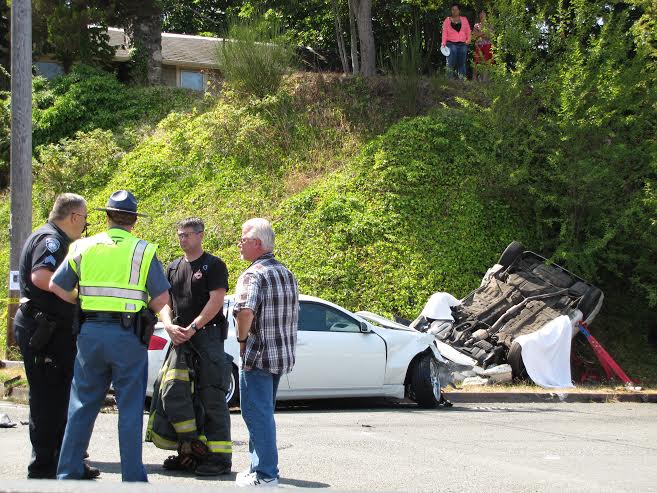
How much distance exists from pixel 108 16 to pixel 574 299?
49.8ft

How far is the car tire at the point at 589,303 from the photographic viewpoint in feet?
48.8

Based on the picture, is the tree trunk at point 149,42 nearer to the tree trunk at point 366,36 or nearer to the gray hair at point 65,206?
the tree trunk at point 366,36

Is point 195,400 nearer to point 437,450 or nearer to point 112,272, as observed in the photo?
point 112,272

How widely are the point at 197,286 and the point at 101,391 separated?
1479 mm

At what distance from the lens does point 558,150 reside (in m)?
16.9

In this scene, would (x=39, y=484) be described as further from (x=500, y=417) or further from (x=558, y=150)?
(x=558, y=150)

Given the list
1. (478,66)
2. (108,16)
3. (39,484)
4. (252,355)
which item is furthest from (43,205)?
(39,484)

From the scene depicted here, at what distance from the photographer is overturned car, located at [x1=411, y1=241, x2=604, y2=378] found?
1420 cm

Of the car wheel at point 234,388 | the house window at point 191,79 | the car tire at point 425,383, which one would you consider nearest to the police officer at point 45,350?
the car wheel at point 234,388

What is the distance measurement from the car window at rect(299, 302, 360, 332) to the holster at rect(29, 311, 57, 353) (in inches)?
212

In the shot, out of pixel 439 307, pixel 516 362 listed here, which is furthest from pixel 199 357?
pixel 439 307

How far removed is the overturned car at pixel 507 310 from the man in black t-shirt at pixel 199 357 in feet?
24.6

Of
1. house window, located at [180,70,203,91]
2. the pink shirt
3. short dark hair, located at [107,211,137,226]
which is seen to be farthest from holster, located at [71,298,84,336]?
house window, located at [180,70,203,91]

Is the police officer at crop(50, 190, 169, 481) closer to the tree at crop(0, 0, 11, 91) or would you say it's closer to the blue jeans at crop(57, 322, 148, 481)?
the blue jeans at crop(57, 322, 148, 481)
